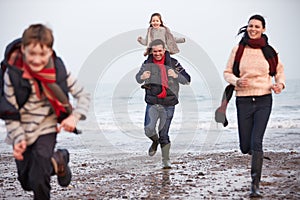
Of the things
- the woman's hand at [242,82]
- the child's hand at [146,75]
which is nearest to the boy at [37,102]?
the woman's hand at [242,82]

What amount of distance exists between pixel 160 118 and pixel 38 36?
4.51 m

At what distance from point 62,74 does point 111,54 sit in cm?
685

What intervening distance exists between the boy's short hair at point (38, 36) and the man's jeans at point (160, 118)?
4285 millimetres

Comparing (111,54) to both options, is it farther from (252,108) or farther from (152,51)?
(252,108)

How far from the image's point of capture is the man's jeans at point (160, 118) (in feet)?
28.1

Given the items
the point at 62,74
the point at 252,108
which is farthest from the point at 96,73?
the point at 62,74

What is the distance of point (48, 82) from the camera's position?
14.4ft

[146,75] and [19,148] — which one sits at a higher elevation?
[146,75]

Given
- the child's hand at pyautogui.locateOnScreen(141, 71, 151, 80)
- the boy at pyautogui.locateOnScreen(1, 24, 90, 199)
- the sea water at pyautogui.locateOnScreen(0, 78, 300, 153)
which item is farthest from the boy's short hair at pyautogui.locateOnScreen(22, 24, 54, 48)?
the sea water at pyautogui.locateOnScreen(0, 78, 300, 153)

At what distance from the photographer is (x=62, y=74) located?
457 cm

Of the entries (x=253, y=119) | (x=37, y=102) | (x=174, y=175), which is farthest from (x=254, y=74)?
(x=37, y=102)

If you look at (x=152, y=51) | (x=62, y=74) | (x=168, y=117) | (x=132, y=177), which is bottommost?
(x=132, y=177)

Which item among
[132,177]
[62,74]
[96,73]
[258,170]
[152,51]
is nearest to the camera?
[62,74]

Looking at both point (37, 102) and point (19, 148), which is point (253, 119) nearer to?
point (37, 102)
